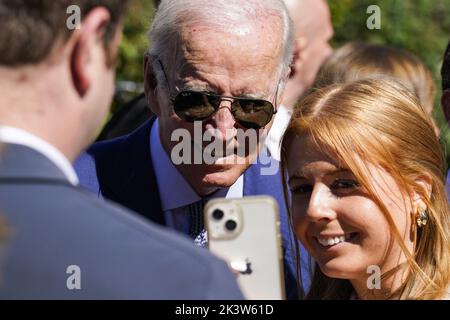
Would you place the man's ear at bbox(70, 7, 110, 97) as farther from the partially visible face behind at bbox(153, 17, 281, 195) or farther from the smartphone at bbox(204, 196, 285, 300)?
the partially visible face behind at bbox(153, 17, 281, 195)

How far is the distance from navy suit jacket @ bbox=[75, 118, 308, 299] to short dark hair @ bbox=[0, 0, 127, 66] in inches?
52.3

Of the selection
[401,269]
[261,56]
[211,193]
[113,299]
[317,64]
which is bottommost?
[113,299]

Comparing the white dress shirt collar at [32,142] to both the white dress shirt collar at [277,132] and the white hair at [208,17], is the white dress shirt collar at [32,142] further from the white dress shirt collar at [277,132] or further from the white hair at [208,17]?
the white dress shirt collar at [277,132]

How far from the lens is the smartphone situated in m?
1.93

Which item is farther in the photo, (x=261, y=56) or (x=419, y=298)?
(x=261, y=56)

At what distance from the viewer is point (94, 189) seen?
114 inches

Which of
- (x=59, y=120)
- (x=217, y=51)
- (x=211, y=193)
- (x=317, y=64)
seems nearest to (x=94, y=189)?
(x=211, y=193)

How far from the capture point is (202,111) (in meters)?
2.73

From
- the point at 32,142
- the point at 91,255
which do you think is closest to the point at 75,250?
the point at 91,255

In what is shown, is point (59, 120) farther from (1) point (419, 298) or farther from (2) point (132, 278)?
(1) point (419, 298)

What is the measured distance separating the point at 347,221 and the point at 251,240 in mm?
703

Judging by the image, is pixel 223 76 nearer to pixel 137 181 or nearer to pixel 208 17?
pixel 208 17

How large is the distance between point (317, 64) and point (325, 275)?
242cm

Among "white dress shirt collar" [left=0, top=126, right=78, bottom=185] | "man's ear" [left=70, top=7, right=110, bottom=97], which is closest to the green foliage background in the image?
"man's ear" [left=70, top=7, right=110, bottom=97]
